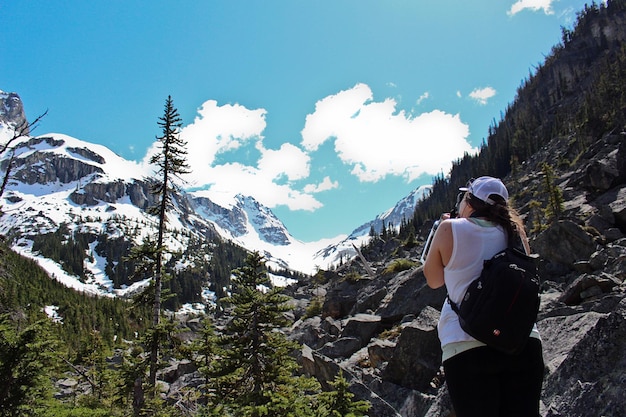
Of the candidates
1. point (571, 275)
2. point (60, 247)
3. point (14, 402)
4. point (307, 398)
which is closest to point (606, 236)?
point (571, 275)

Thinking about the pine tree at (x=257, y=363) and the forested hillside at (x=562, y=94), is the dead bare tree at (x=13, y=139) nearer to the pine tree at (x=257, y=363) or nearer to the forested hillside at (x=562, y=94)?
the pine tree at (x=257, y=363)

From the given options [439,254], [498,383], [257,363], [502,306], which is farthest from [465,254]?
[257,363]

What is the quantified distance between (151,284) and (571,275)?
18.8 m

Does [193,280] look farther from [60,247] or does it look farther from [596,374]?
[596,374]

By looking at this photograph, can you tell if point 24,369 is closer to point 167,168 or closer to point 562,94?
point 167,168

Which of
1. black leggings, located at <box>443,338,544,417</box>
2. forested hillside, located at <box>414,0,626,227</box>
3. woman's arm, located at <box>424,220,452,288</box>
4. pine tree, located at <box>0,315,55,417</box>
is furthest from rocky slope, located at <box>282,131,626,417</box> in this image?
forested hillside, located at <box>414,0,626,227</box>

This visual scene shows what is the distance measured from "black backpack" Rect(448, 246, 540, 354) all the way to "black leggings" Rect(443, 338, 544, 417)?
0.37ft

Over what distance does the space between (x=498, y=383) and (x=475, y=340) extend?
0.90 feet

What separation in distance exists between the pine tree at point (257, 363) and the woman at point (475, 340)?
8.44m

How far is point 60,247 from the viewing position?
197 metres

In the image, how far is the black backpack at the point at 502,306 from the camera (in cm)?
220

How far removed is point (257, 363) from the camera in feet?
37.6

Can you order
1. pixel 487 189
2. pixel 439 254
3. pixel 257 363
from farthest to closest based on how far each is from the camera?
pixel 257 363 < pixel 487 189 < pixel 439 254

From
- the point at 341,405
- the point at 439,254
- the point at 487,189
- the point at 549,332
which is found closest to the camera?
the point at 439,254
